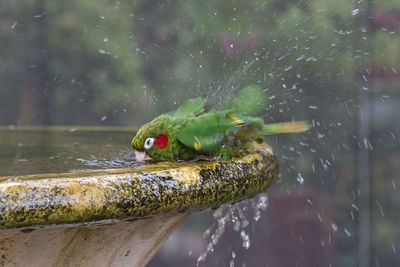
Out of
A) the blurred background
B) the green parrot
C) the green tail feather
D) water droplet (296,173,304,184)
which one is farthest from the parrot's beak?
water droplet (296,173,304,184)

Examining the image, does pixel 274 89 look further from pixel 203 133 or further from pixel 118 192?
pixel 118 192

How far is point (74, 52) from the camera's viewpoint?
7.52 ft

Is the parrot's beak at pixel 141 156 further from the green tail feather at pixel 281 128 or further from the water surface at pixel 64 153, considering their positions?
the green tail feather at pixel 281 128

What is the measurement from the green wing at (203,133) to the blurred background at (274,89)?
138 cm

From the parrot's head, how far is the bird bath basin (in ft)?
0.10

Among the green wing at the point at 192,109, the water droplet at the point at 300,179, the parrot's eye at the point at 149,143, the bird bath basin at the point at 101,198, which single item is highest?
the green wing at the point at 192,109

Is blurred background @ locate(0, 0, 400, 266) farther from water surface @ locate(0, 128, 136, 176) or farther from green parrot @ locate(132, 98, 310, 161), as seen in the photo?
green parrot @ locate(132, 98, 310, 161)

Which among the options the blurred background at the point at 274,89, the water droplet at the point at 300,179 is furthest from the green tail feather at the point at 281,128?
the water droplet at the point at 300,179

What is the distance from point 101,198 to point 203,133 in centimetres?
21

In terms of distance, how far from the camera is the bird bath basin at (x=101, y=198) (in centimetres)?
46

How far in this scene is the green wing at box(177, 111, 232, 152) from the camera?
2.11 feet

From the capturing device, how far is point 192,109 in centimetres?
73

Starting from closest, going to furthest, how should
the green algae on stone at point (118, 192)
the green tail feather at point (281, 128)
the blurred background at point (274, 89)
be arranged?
the green algae on stone at point (118, 192) < the green tail feather at point (281, 128) < the blurred background at point (274, 89)

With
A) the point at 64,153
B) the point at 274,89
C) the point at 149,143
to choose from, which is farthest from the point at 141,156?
the point at 274,89
